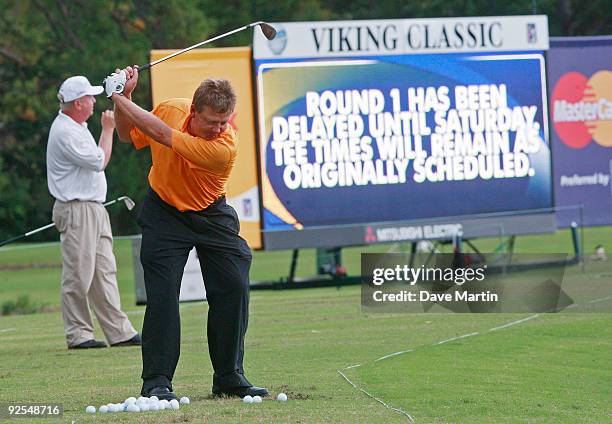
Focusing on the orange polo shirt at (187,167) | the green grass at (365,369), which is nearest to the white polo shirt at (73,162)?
the green grass at (365,369)

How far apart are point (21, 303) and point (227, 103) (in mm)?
13086

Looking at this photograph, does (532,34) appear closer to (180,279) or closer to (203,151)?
(180,279)

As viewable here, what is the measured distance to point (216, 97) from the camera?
7.73 meters

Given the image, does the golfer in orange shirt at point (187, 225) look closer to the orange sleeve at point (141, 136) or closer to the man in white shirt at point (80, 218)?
the orange sleeve at point (141, 136)

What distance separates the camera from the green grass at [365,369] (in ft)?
24.7

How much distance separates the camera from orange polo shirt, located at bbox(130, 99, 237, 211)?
309 inches

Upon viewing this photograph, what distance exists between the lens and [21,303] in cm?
2023

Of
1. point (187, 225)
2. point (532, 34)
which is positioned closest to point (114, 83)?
point (187, 225)

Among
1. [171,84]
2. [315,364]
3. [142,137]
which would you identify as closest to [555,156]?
[171,84]

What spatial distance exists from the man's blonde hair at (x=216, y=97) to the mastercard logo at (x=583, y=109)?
1412cm

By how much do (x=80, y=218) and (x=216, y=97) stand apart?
420cm

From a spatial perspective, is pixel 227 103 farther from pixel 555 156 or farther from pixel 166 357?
pixel 555 156

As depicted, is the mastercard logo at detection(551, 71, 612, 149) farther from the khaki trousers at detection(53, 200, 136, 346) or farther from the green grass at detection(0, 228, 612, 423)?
the khaki trousers at detection(53, 200, 136, 346)

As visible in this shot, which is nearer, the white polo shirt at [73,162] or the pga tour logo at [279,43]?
the white polo shirt at [73,162]
